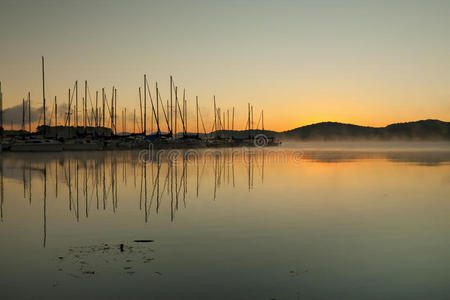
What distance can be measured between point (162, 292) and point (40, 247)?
414cm

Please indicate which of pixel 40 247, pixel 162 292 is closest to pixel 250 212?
pixel 40 247

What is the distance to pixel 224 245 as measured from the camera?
31.4ft

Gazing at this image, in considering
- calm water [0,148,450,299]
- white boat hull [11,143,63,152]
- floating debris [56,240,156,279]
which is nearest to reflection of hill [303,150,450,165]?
calm water [0,148,450,299]

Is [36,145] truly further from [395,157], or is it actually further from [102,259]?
[102,259]

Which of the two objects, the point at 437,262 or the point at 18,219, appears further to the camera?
the point at 18,219

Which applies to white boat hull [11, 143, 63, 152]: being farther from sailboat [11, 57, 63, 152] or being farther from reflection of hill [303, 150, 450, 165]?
reflection of hill [303, 150, 450, 165]

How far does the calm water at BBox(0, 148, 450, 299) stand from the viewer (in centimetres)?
687

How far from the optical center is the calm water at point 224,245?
6871 millimetres

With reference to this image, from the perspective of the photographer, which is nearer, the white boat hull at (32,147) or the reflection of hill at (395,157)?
the reflection of hill at (395,157)

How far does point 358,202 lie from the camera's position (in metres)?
16.5

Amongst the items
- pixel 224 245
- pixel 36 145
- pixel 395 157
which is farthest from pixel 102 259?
pixel 36 145

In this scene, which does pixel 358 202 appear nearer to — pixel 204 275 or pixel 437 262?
pixel 437 262

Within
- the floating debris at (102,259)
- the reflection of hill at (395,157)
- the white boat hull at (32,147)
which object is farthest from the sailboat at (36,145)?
the floating debris at (102,259)

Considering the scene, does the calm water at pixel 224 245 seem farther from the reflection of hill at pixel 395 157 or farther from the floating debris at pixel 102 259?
the reflection of hill at pixel 395 157
